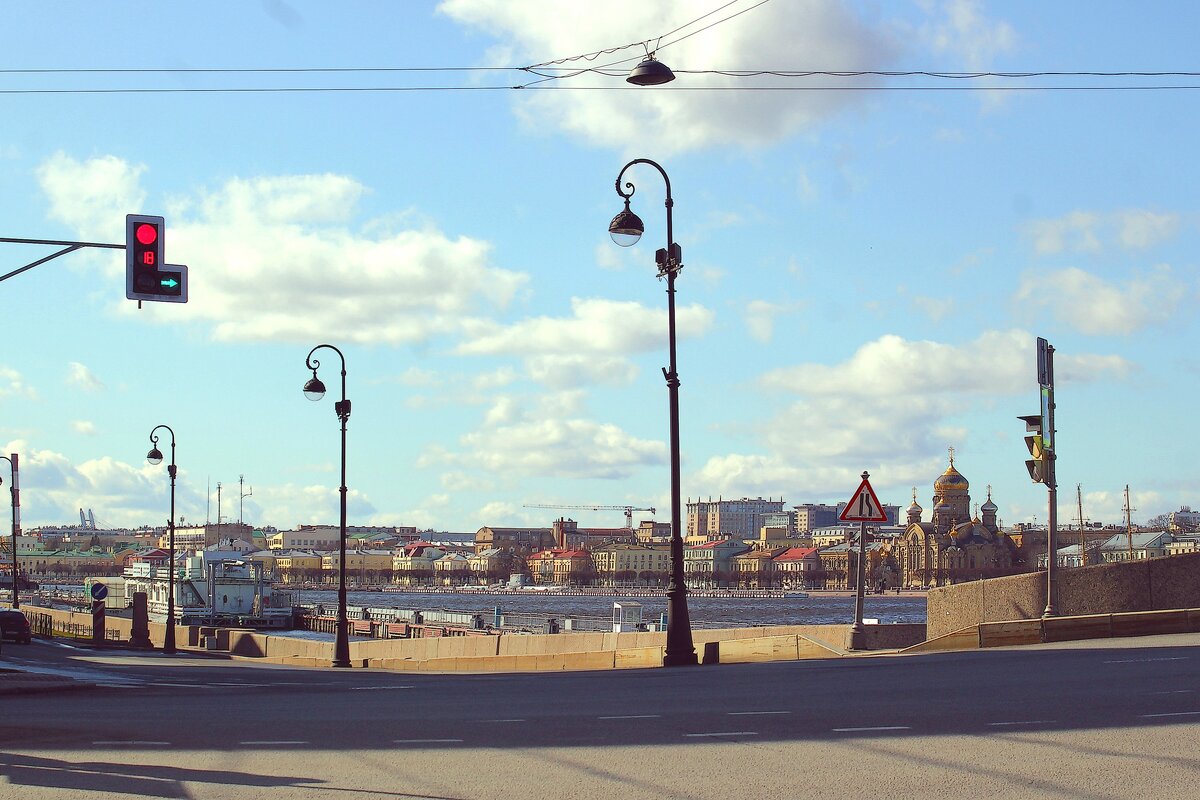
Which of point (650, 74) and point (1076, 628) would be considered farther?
point (1076, 628)

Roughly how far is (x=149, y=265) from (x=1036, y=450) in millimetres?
16662

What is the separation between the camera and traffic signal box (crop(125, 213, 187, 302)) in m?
19.9

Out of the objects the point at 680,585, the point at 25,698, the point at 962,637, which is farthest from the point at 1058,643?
the point at 25,698

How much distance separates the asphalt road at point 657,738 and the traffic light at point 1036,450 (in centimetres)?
872

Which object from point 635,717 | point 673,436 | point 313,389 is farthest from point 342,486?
point 635,717

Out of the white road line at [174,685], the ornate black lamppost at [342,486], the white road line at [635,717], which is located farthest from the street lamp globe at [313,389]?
the white road line at [635,717]

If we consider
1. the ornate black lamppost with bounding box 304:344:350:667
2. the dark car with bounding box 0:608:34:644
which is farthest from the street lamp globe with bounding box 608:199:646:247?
the dark car with bounding box 0:608:34:644

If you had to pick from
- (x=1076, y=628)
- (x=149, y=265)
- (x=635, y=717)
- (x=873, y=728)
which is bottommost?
(x=1076, y=628)

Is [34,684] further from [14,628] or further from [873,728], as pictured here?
[14,628]

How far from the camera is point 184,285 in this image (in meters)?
20.1

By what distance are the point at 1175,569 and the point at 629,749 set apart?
18893 millimetres

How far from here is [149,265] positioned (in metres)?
19.9

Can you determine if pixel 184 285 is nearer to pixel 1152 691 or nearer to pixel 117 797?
pixel 117 797

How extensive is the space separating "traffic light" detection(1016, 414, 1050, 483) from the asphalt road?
8718 millimetres
